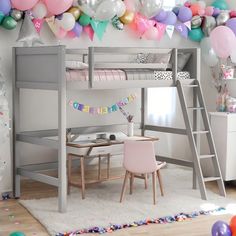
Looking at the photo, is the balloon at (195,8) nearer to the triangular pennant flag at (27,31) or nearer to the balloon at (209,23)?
the balloon at (209,23)

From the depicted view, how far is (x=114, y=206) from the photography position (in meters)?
4.50

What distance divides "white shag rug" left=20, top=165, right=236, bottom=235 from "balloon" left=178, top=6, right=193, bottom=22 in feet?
6.09

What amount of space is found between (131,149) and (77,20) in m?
1.50

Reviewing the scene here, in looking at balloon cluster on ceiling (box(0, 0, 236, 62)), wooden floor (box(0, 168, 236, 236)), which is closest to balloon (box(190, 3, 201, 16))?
balloon cluster on ceiling (box(0, 0, 236, 62))

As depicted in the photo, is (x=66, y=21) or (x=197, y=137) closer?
(x=66, y=21)

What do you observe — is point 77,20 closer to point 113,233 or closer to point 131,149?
point 131,149

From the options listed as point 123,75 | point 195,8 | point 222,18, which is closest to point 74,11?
point 123,75

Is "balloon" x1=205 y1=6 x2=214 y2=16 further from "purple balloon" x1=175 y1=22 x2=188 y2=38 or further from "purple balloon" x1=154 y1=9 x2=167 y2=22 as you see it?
"purple balloon" x1=154 y1=9 x2=167 y2=22

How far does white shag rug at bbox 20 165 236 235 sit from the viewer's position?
13.4ft

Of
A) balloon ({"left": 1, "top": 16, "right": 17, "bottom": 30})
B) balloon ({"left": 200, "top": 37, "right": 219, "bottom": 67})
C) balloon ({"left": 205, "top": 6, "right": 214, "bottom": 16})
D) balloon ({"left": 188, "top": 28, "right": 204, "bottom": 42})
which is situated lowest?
balloon ({"left": 200, "top": 37, "right": 219, "bottom": 67})

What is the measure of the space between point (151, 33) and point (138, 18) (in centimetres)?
23

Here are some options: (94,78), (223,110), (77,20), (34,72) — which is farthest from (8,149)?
(223,110)

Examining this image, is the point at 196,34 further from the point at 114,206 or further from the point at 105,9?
the point at 114,206

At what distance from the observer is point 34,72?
4602 millimetres
